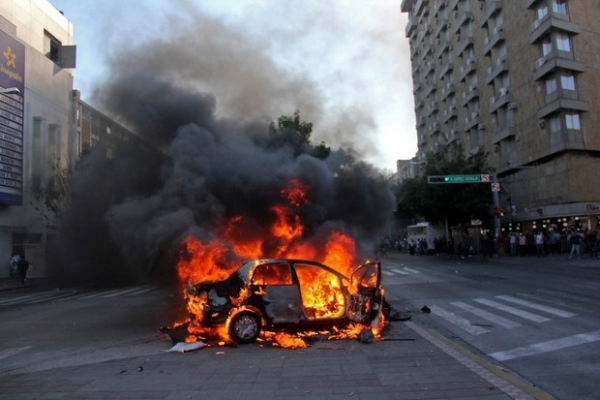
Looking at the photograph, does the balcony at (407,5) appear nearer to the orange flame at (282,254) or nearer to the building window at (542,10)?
the building window at (542,10)

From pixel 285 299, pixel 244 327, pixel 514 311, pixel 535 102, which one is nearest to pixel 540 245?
pixel 535 102

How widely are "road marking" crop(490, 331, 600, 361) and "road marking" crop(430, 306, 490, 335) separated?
1262mm

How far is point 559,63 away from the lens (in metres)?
30.5

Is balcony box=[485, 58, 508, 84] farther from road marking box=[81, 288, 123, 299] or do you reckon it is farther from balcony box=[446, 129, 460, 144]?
road marking box=[81, 288, 123, 299]

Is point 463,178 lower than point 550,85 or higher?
lower

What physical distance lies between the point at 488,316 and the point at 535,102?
28406 millimetres

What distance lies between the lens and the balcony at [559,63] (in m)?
30.5

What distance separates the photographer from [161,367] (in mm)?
6391

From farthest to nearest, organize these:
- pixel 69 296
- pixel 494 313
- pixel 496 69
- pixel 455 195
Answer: pixel 496 69, pixel 455 195, pixel 69 296, pixel 494 313

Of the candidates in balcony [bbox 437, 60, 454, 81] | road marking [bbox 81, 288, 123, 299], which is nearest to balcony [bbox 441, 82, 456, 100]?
balcony [bbox 437, 60, 454, 81]

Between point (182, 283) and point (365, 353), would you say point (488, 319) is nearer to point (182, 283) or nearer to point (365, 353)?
point (365, 353)

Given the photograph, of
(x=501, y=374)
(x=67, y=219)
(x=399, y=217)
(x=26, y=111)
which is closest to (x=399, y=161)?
(x=399, y=217)

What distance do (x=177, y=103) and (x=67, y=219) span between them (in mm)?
6110

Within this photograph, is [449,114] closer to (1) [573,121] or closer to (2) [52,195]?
(1) [573,121]
